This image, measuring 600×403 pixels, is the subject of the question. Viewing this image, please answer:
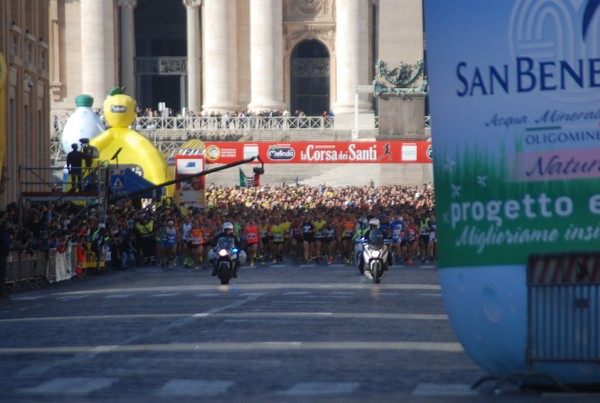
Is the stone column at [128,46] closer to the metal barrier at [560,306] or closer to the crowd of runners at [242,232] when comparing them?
the crowd of runners at [242,232]

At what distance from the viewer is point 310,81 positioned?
10262cm

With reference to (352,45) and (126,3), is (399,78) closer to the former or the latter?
(352,45)

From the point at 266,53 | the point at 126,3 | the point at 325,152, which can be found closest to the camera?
the point at 325,152

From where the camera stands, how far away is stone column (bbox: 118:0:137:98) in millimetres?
99188

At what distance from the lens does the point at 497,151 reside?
11.9m

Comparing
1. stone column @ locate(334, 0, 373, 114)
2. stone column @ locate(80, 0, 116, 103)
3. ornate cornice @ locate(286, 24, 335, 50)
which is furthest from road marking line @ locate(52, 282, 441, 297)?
ornate cornice @ locate(286, 24, 335, 50)

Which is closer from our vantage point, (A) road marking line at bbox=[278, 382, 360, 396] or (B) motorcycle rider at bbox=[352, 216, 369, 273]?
(A) road marking line at bbox=[278, 382, 360, 396]

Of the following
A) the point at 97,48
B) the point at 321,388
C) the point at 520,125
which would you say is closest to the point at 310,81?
the point at 97,48

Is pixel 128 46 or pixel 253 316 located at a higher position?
pixel 128 46

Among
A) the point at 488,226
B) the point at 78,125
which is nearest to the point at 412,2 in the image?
the point at 78,125

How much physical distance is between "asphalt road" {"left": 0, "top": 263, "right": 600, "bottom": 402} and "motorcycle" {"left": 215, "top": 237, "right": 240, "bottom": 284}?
89.7 inches

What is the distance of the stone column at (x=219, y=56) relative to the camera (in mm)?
97938

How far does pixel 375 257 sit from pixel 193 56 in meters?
68.3

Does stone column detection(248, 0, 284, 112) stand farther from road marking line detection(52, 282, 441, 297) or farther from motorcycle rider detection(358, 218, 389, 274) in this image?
road marking line detection(52, 282, 441, 297)
